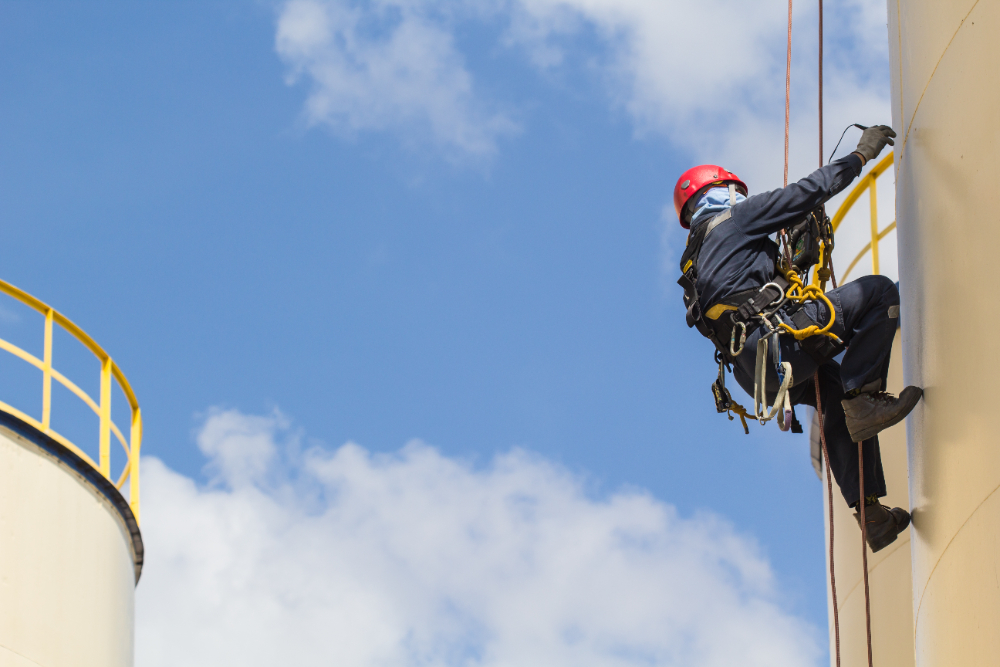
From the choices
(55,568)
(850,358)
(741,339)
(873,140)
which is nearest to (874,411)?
(850,358)

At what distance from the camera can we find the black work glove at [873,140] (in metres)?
6.04

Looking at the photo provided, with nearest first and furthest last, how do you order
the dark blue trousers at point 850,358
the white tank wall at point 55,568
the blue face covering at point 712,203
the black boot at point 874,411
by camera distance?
the black boot at point 874,411, the dark blue trousers at point 850,358, the blue face covering at point 712,203, the white tank wall at point 55,568

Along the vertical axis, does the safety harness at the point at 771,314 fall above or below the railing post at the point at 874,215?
below

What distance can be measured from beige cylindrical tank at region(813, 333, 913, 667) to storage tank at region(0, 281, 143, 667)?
536 cm

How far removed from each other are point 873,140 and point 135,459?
20.0 feet

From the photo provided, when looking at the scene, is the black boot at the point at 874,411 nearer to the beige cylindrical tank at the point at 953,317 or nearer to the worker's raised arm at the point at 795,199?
the beige cylindrical tank at the point at 953,317

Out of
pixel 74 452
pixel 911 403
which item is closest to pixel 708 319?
pixel 911 403

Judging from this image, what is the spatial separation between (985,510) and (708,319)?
7.34ft

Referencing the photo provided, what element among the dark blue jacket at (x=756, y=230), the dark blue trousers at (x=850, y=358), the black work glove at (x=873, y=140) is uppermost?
the black work glove at (x=873, y=140)

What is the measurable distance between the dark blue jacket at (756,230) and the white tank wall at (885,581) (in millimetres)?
3837

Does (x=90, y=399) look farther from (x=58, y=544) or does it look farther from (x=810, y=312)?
(x=810, y=312)

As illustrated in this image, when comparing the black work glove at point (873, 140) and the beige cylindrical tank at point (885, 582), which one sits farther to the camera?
the beige cylindrical tank at point (885, 582)

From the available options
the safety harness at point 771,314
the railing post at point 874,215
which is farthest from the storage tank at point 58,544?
the railing post at point 874,215

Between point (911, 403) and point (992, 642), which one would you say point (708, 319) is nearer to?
point (911, 403)
